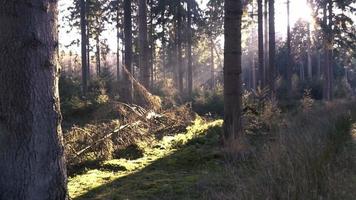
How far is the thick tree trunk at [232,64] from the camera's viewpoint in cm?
878

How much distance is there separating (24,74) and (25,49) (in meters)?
0.20

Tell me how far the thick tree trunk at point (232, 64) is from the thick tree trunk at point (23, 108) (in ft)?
18.4

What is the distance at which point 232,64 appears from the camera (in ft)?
29.0

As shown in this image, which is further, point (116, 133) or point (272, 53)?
point (272, 53)

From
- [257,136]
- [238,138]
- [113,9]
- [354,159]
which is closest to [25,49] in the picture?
[354,159]

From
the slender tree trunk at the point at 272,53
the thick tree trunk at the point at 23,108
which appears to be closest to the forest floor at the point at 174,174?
the thick tree trunk at the point at 23,108

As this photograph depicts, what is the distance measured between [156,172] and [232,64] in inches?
126

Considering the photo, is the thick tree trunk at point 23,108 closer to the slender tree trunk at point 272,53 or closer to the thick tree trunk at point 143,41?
the thick tree trunk at point 143,41

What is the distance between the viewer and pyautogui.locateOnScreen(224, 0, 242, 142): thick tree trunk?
8.78m

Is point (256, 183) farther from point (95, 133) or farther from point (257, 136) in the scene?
point (257, 136)

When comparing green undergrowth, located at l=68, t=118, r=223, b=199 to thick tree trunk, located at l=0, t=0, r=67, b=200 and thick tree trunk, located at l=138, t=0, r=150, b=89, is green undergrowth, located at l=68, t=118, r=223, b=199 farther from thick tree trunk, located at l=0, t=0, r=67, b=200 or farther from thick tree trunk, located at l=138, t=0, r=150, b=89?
thick tree trunk, located at l=138, t=0, r=150, b=89

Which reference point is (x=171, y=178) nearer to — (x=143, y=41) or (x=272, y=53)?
(x=143, y=41)

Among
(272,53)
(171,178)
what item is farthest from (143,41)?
(171,178)

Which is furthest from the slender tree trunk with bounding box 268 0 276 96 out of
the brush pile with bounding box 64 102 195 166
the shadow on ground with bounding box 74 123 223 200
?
the shadow on ground with bounding box 74 123 223 200
